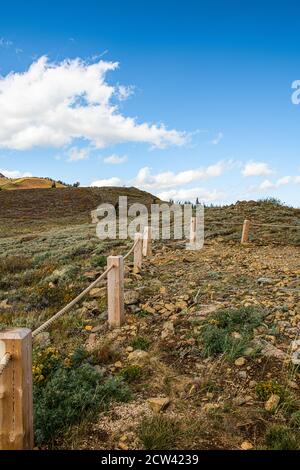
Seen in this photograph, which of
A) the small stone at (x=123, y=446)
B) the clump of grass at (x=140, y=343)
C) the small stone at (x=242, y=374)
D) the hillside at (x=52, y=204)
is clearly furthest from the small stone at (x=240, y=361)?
the hillside at (x=52, y=204)

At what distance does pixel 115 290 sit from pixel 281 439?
3361 mm

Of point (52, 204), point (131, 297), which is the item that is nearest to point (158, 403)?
point (131, 297)

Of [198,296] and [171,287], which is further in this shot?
[171,287]

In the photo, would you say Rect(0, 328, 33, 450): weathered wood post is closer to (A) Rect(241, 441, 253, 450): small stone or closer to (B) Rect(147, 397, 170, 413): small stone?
(B) Rect(147, 397, 170, 413): small stone

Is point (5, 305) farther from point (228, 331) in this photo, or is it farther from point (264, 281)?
point (264, 281)

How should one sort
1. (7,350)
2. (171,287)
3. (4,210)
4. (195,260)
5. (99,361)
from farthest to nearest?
(4,210) → (195,260) → (171,287) → (99,361) → (7,350)

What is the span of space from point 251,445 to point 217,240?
11466mm

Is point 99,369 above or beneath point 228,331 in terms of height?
beneath

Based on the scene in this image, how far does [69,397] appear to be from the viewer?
3.97m

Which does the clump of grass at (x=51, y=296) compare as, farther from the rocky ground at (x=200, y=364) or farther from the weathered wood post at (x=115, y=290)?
the weathered wood post at (x=115, y=290)

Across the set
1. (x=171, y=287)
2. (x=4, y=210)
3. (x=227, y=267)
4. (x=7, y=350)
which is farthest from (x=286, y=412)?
(x=4, y=210)

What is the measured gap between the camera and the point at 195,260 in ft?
36.9

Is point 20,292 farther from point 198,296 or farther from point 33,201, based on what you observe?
point 33,201

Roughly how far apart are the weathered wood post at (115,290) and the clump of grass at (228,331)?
4.51 ft
